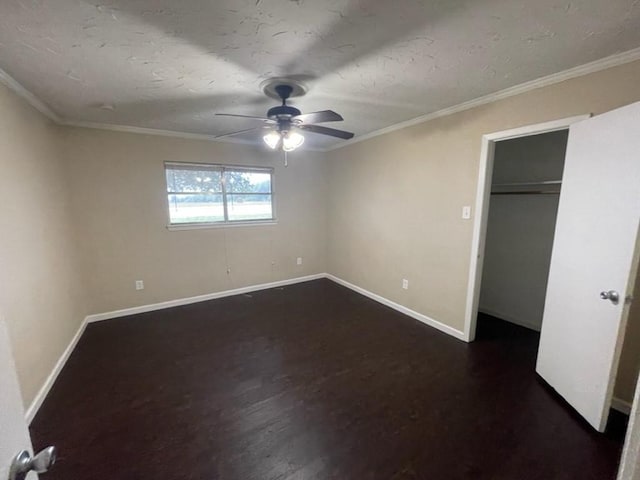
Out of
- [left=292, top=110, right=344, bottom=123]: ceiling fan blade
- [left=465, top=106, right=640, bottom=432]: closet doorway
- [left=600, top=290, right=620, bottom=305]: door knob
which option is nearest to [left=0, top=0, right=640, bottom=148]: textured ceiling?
[left=292, top=110, right=344, bottom=123]: ceiling fan blade

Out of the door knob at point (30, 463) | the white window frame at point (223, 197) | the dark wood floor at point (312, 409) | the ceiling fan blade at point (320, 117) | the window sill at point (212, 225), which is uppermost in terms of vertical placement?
the ceiling fan blade at point (320, 117)

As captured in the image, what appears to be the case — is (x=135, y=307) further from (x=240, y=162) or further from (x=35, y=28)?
(x=35, y=28)

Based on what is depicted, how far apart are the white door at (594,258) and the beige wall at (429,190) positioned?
0.33 meters

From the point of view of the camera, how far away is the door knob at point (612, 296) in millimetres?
1644

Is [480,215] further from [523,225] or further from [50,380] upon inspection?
[50,380]

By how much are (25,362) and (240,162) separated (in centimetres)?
305

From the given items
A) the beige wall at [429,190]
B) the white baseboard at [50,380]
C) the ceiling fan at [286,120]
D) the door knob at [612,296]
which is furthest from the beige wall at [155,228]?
the door knob at [612,296]

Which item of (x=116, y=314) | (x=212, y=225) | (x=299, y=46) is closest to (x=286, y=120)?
(x=299, y=46)

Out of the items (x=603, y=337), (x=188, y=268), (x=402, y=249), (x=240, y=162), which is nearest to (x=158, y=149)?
(x=240, y=162)

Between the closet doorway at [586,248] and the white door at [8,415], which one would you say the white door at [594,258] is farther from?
the white door at [8,415]

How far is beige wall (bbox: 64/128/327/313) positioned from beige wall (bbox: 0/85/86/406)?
26 centimetres

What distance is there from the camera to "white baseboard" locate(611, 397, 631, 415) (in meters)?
1.87

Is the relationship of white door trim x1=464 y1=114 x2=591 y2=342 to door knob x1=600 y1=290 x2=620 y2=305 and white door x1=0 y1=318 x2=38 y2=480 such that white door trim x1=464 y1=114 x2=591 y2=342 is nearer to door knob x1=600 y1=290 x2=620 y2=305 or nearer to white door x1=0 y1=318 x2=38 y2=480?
door knob x1=600 y1=290 x2=620 y2=305

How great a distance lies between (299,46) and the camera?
5.45 feet
